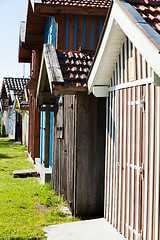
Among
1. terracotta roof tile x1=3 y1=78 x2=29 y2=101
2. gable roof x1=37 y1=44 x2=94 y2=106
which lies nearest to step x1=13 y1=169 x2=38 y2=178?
gable roof x1=37 y1=44 x2=94 y2=106

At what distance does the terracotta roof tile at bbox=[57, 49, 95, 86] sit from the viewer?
243 inches

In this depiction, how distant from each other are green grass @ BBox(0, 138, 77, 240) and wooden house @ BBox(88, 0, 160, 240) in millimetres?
1265

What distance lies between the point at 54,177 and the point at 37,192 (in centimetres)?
58

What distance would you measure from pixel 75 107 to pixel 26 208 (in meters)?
2.52

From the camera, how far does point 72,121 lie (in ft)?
22.2

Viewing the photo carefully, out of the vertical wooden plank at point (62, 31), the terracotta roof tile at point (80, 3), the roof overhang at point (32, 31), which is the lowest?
the vertical wooden plank at point (62, 31)

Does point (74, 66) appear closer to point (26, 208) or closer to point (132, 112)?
point (132, 112)

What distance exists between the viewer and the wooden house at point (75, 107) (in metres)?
6.40

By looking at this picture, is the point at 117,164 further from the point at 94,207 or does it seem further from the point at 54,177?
the point at 54,177

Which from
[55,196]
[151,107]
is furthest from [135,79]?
[55,196]

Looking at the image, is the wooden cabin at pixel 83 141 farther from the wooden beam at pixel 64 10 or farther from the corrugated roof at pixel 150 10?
the corrugated roof at pixel 150 10

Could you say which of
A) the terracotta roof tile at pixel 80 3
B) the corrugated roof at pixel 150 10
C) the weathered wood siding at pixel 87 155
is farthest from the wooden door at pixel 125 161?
the terracotta roof tile at pixel 80 3

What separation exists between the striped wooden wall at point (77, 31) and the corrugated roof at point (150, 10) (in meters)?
3.95

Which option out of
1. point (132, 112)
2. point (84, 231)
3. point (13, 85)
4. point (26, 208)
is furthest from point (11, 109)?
point (132, 112)
